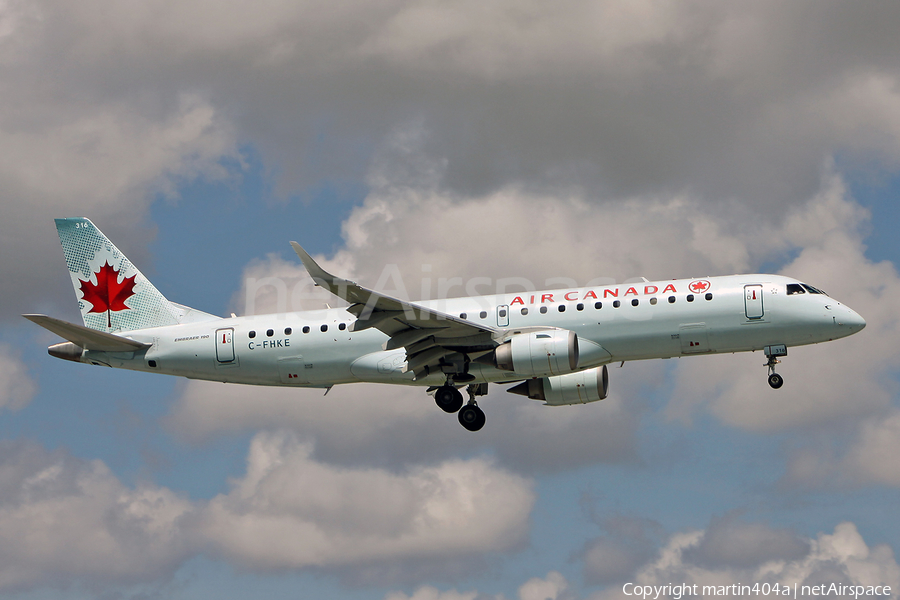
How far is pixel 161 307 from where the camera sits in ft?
156

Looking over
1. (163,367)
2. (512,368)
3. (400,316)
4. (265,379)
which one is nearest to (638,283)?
(512,368)

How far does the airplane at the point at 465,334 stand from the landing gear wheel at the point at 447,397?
4cm

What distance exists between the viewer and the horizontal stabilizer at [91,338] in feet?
137

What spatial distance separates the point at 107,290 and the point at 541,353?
2240cm

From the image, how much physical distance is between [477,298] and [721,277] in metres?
10.1

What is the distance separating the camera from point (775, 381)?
1577 inches

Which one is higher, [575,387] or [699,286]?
[699,286]

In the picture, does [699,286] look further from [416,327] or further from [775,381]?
[416,327]

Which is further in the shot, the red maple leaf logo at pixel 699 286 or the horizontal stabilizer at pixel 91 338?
the horizontal stabilizer at pixel 91 338

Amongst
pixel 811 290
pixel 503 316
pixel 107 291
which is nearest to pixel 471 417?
pixel 503 316

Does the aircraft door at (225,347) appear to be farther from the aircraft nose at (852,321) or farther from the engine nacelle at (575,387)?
the aircraft nose at (852,321)

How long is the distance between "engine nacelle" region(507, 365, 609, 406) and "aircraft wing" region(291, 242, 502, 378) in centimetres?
551

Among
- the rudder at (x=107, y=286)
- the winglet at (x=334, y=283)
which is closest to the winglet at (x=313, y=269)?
the winglet at (x=334, y=283)

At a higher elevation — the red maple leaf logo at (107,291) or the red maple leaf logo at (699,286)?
the red maple leaf logo at (107,291)
